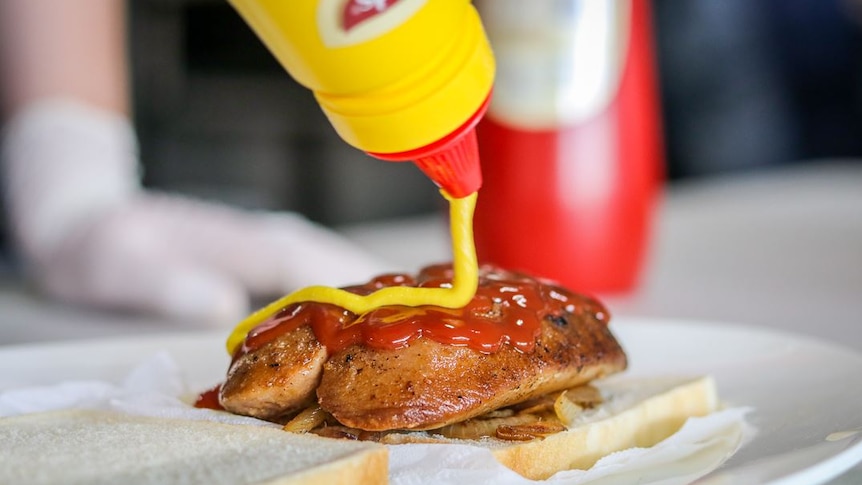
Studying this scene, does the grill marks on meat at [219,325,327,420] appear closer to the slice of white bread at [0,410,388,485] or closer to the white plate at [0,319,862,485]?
the slice of white bread at [0,410,388,485]

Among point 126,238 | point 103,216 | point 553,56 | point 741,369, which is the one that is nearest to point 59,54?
point 103,216

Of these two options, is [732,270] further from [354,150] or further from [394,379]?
[354,150]

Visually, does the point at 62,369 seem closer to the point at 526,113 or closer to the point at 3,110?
the point at 526,113

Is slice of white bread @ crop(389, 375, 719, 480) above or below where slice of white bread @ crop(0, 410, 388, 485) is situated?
below

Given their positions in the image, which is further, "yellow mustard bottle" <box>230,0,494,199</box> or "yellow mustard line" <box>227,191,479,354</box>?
"yellow mustard line" <box>227,191,479,354</box>

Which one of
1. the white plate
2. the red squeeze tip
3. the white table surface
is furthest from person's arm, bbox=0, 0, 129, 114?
the red squeeze tip

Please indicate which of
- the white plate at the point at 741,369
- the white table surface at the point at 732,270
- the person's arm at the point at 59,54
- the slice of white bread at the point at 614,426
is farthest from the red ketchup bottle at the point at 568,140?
the person's arm at the point at 59,54
